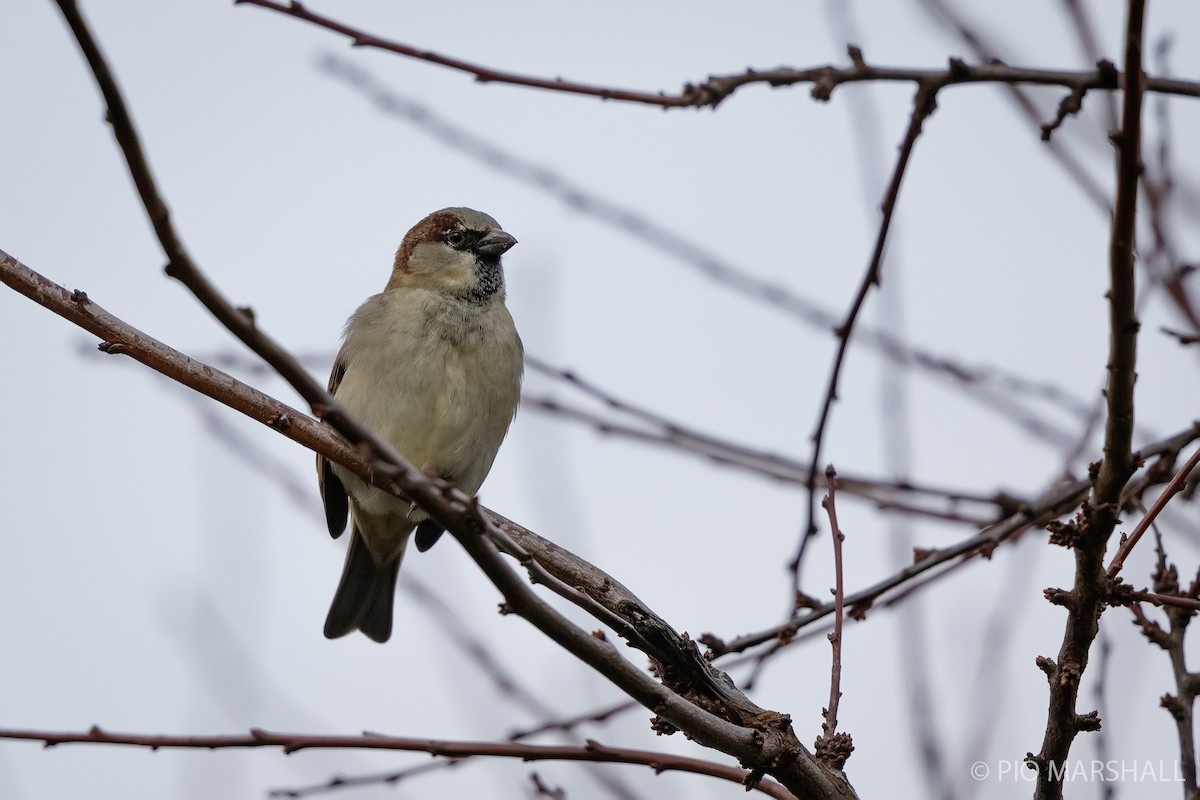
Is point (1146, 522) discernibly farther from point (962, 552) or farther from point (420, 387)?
point (420, 387)

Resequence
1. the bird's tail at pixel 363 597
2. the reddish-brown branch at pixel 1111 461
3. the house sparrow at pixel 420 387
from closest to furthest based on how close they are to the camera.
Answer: the reddish-brown branch at pixel 1111 461
the house sparrow at pixel 420 387
the bird's tail at pixel 363 597

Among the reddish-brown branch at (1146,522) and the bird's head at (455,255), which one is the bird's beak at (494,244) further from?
the reddish-brown branch at (1146,522)

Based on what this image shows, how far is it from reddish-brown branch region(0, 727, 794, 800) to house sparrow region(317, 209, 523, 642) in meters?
2.08

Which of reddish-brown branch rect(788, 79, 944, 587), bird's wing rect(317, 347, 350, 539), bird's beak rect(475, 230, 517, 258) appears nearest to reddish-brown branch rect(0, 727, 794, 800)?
reddish-brown branch rect(788, 79, 944, 587)

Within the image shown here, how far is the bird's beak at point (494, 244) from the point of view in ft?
15.0

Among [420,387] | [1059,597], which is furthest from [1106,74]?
[420,387]

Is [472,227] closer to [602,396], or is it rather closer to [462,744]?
[602,396]

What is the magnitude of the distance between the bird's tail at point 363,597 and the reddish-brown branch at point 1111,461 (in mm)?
2935

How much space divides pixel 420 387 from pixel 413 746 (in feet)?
7.48

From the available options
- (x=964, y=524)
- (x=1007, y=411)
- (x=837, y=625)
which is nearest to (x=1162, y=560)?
(x=837, y=625)

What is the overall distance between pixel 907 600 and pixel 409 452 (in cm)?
172

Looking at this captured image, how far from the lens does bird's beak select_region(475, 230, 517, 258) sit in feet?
15.0

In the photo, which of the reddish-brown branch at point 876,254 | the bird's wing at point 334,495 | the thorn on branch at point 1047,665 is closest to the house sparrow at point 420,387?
the bird's wing at point 334,495

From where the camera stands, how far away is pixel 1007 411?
11.7 ft
